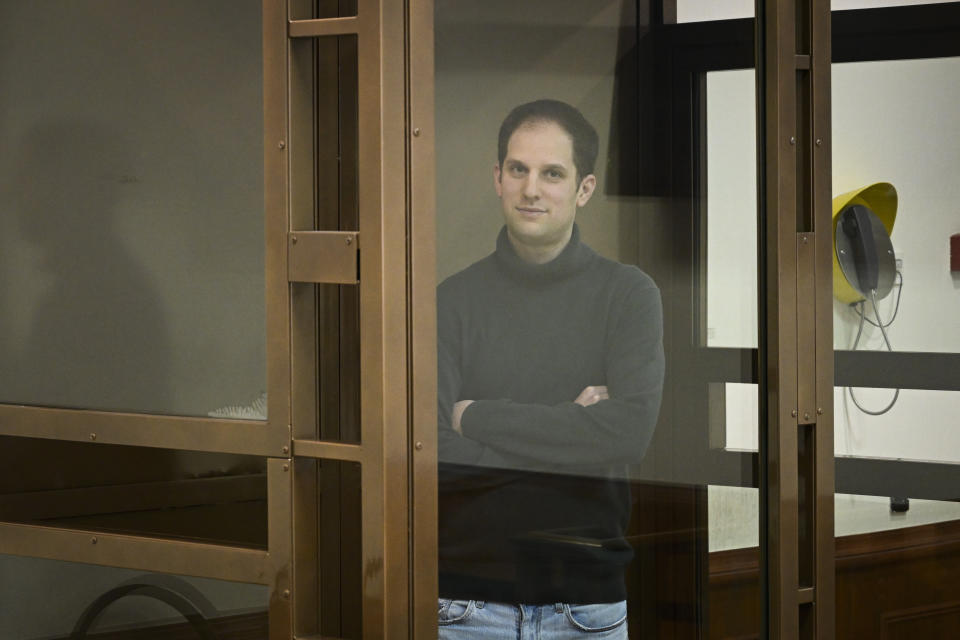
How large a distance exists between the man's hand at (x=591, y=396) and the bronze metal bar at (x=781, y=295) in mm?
309

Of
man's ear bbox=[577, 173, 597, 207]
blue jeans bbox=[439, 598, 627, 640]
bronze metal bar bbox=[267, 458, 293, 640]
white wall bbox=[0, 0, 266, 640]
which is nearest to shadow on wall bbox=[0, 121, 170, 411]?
white wall bbox=[0, 0, 266, 640]

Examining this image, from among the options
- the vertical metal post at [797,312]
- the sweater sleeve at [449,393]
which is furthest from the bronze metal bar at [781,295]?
the sweater sleeve at [449,393]

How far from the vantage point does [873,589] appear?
1816mm

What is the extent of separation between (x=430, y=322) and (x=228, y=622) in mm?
556

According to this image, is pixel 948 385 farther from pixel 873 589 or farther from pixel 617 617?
pixel 617 617

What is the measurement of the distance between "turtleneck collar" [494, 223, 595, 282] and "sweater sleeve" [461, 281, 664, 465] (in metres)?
0.10

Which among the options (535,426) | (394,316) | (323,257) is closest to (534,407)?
(535,426)

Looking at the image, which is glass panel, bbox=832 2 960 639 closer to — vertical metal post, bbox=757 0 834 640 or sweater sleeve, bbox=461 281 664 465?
vertical metal post, bbox=757 0 834 640

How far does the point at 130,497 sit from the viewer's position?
167 cm

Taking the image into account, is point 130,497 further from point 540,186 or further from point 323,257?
point 540,186

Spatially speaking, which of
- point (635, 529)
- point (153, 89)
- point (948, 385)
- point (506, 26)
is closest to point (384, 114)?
point (506, 26)

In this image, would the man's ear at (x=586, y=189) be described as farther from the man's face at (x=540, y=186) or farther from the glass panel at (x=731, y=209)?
the glass panel at (x=731, y=209)

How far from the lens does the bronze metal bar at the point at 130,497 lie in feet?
5.23

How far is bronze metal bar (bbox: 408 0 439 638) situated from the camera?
1.51 meters
